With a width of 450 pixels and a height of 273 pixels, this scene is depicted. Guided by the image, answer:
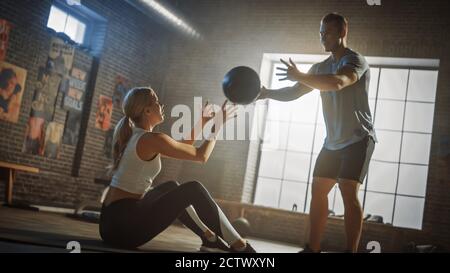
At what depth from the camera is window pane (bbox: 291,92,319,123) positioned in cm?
669

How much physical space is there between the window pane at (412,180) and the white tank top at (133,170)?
4.51 metres

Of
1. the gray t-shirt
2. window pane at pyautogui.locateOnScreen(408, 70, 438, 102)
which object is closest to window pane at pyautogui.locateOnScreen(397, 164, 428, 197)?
window pane at pyautogui.locateOnScreen(408, 70, 438, 102)

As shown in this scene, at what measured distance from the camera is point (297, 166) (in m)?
6.62

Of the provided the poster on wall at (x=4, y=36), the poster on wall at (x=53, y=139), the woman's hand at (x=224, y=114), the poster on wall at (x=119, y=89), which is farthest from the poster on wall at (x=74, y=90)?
the woman's hand at (x=224, y=114)

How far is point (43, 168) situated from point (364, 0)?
479 cm

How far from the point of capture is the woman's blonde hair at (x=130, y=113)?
2.38 meters

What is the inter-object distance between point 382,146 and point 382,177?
412 millimetres

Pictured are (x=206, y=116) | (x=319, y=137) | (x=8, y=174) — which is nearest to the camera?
(x=206, y=116)

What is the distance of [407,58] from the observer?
6008 millimetres

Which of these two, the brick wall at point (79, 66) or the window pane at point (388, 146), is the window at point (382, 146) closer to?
Answer: the window pane at point (388, 146)

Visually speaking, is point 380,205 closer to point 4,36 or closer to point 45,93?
point 45,93

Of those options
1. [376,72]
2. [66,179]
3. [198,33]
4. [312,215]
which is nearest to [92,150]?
[66,179]

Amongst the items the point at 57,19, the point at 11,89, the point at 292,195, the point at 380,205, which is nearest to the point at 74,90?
the point at 57,19
